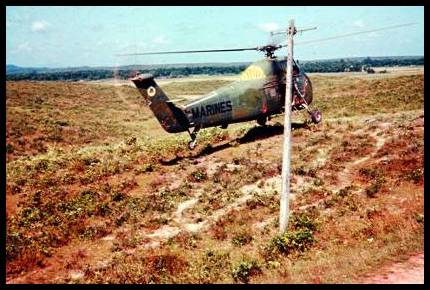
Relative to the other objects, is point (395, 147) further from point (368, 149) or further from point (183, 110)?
point (183, 110)

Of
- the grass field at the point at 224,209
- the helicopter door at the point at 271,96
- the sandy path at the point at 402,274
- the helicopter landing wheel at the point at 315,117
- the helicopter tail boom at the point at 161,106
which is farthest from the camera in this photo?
the helicopter landing wheel at the point at 315,117

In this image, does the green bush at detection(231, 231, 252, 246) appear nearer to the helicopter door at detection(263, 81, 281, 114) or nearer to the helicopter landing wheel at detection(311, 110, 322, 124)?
the helicopter door at detection(263, 81, 281, 114)

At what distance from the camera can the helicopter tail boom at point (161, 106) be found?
2164cm

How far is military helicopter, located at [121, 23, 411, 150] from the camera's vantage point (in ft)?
73.0

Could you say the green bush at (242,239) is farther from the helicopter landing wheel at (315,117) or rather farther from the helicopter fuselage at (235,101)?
the helicopter landing wheel at (315,117)

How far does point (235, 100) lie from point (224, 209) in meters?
8.88

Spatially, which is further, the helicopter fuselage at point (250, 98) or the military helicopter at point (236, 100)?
the helicopter fuselage at point (250, 98)

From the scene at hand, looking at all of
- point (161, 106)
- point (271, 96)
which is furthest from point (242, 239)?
point (271, 96)

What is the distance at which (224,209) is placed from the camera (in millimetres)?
17453

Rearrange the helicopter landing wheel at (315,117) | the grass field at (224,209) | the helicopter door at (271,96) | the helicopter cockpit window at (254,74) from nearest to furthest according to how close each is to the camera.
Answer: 1. the grass field at (224,209)
2. the helicopter cockpit window at (254,74)
3. the helicopter door at (271,96)
4. the helicopter landing wheel at (315,117)

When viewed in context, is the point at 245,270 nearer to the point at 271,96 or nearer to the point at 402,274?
the point at 402,274

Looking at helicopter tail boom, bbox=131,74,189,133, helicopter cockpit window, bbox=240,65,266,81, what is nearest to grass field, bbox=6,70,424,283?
helicopter tail boom, bbox=131,74,189,133

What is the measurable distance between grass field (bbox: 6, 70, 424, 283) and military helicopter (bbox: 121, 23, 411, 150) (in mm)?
2021

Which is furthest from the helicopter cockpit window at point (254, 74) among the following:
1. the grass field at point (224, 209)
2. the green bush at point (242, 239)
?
the green bush at point (242, 239)
